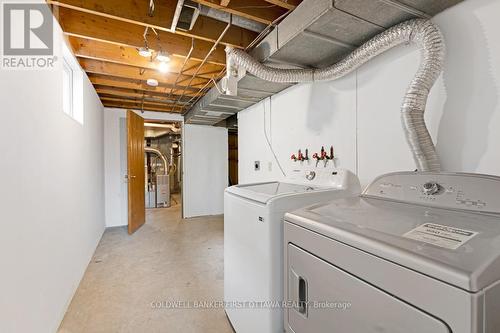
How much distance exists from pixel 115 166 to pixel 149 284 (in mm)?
2939

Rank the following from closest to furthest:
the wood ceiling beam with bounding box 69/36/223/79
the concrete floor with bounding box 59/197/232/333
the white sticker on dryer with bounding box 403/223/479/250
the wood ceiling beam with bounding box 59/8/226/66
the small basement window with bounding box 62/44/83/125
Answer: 1. the white sticker on dryer with bounding box 403/223/479/250
2. the concrete floor with bounding box 59/197/232/333
3. the wood ceiling beam with bounding box 59/8/226/66
4. the wood ceiling beam with bounding box 69/36/223/79
5. the small basement window with bounding box 62/44/83/125

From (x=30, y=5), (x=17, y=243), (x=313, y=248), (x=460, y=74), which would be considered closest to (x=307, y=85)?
(x=460, y=74)

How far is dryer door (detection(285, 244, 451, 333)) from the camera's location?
628 mm

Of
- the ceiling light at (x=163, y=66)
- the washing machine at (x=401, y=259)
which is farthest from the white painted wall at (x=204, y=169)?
the washing machine at (x=401, y=259)

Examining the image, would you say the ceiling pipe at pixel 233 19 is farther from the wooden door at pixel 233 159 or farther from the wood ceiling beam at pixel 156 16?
the wooden door at pixel 233 159

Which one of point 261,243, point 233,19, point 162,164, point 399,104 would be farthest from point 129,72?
point 162,164

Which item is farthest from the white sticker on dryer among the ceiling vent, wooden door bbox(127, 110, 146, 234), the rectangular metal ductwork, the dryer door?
wooden door bbox(127, 110, 146, 234)

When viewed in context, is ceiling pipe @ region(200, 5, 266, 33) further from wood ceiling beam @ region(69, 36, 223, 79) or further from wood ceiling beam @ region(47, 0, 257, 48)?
wood ceiling beam @ region(69, 36, 223, 79)

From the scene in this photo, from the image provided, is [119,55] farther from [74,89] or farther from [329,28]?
[329,28]

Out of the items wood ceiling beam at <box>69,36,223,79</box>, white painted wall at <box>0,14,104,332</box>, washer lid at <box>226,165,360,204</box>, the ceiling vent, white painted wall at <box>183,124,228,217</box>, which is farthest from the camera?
white painted wall at <box>183,124,228,217</box>

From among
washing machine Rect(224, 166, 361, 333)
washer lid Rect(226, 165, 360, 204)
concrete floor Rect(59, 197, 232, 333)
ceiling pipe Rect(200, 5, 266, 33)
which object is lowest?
concrete floor Rect(59, 197, 232, 333)

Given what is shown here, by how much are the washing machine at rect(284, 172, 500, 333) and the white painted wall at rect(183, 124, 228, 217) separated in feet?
13.8

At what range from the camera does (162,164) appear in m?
8.34

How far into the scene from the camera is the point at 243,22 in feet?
6.28
